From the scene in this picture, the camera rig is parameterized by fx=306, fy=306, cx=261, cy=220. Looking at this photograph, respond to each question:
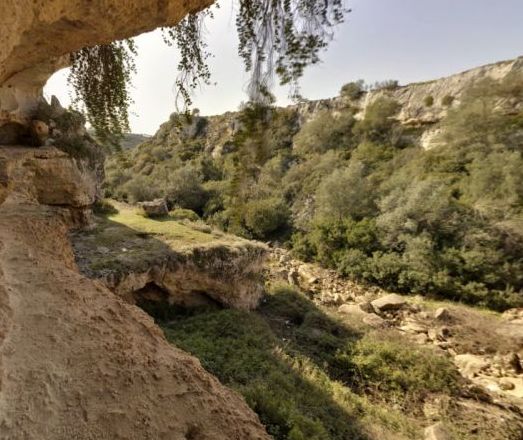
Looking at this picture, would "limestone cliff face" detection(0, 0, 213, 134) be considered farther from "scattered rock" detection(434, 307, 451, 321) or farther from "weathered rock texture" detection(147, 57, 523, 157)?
"weathered rock texture" detection(147, 57, 523, 157)

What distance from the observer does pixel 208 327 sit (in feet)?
20.7

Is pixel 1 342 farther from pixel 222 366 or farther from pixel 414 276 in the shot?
pixel 414 276

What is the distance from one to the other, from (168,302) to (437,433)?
5.37m

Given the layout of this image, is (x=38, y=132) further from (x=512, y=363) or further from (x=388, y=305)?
(x=512, y=363)

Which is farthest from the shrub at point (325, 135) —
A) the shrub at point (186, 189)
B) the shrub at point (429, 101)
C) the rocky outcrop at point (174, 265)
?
the rocky outcrop at point (174, 265)

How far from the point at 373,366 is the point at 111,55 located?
6557mm

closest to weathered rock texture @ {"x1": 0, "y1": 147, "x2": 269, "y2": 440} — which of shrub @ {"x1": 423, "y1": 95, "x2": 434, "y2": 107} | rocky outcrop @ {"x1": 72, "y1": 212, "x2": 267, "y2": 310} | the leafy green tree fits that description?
rocky outcrop @ {"x1": 72, "y1": 212, "x2": 267, "y2": 310}

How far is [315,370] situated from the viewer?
5457 millimetres

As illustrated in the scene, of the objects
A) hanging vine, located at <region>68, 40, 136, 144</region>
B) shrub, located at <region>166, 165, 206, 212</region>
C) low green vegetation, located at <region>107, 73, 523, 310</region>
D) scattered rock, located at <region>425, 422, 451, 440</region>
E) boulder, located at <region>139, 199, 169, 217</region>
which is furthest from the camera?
shrub, located at <region>166, 165, 206, 212</region>

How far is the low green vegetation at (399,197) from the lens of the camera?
10711mm

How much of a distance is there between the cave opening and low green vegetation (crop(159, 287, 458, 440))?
0.55ft

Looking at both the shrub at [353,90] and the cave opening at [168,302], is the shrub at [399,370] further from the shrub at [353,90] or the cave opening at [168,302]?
the shrub at [353,90]

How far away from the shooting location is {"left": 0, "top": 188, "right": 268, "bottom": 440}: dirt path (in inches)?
40.4

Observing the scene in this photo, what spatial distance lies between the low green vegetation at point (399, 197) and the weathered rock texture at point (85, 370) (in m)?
1.87
